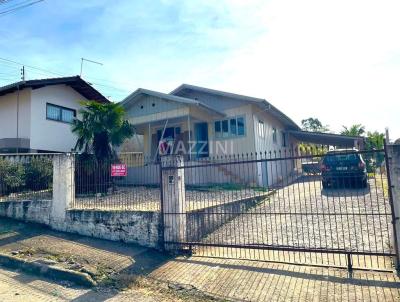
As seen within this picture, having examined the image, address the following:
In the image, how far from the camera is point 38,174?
10.4m

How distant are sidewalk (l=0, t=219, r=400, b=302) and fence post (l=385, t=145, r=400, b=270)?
1.94 feet

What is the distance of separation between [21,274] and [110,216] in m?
2.19

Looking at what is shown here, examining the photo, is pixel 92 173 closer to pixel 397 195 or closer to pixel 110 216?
pixel 110 216

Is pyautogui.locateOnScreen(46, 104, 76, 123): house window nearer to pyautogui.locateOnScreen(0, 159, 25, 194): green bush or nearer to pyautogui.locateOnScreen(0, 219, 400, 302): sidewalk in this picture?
pyautogui.locateOnScreen(0, 159, 25, 194): green bush

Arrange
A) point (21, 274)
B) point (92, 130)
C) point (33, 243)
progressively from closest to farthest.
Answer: point (21, 274), point (33, 243), point (92, 130)

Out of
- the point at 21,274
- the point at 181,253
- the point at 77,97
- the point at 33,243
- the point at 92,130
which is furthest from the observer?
the point at 77,97

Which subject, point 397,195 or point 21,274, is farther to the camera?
point 21,274

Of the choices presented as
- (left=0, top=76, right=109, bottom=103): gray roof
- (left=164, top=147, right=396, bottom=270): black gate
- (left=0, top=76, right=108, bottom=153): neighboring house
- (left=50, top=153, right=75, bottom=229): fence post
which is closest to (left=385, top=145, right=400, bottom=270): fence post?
(left=164, top=147, right=396, bottom=270): black gate

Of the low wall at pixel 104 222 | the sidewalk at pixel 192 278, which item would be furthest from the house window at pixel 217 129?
the sidewalk at pixel 192 278

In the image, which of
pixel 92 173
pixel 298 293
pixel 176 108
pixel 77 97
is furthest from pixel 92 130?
pixel 298 293

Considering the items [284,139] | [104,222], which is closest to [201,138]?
[284,139]

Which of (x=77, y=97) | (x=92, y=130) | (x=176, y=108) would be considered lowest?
(x=92, y=130)

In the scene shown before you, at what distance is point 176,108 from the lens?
14.8 meters

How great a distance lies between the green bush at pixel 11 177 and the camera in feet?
32.5
